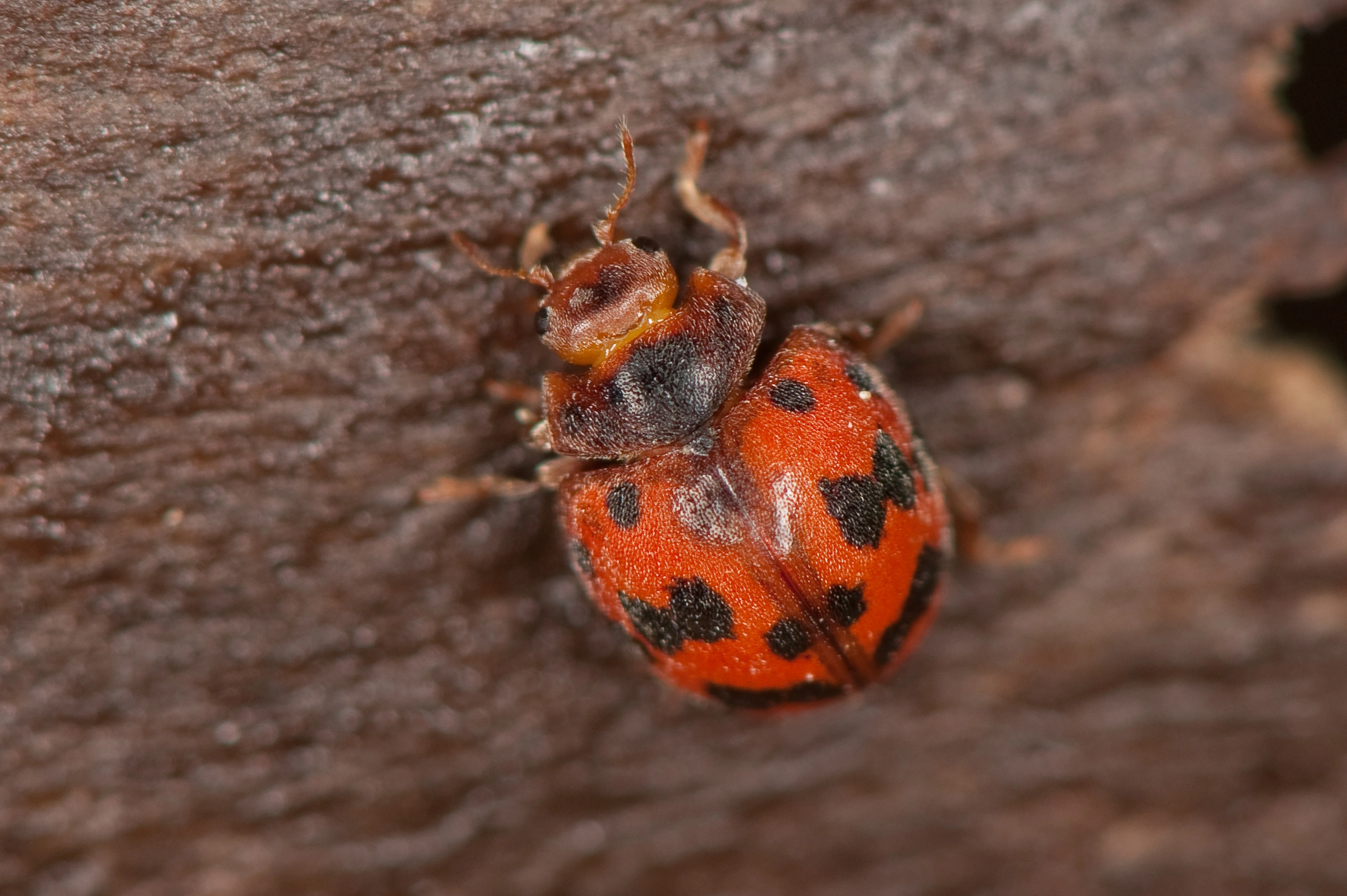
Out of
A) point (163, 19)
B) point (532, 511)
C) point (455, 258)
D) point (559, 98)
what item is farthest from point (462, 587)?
point (163, 19)

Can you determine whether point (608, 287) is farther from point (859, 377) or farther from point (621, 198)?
point (859, 377)

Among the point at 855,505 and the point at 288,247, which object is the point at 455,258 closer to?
the point at 288,247

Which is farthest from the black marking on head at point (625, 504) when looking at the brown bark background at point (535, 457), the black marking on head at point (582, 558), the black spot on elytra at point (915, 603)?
the black spot on elytra at point (915, 603)

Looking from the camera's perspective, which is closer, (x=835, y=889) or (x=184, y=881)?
(x=184, y=881)

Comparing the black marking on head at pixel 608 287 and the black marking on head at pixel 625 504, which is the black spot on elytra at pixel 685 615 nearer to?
the black marking on head at pixel 625 504

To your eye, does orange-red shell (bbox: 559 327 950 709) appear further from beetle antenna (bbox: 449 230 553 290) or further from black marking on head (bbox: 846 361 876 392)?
beetle antenna (bbox: 449 230 553 290)

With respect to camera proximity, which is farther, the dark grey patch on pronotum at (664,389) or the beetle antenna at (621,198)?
the dark grey patch on pronotum at (664,389)

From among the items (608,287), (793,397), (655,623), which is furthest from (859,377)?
(655,623)
